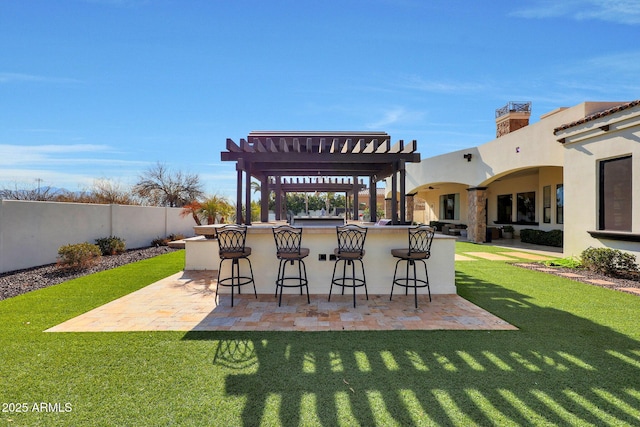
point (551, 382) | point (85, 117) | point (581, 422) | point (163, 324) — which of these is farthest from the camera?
point (85, 117)

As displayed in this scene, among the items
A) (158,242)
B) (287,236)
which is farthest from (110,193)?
(287,236)

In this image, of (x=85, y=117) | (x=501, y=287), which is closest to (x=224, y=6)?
(x=501, y=287)

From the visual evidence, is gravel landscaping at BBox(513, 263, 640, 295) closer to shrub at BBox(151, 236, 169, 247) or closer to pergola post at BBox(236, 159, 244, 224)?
pergola post at BBox(236, 159, 244, 224)

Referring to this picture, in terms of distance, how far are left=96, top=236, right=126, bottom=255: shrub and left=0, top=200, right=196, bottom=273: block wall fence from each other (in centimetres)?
23

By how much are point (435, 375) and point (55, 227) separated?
10296mm

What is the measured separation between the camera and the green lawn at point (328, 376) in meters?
2.01

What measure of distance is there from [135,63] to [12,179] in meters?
10.4

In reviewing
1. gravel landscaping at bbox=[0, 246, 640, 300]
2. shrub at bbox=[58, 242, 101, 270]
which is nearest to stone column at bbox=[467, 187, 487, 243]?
gravel landscaping at bbox=[0, 246, 640, 300]

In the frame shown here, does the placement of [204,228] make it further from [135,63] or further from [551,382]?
[551,382]

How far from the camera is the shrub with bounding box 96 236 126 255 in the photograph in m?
9.82

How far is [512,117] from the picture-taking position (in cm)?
1597

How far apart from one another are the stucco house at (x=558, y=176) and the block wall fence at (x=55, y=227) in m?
14.0

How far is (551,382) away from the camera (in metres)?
2.40

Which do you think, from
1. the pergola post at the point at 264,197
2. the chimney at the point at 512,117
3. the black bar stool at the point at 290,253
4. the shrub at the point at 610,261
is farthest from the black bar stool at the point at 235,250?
the chimney at the point at 512,117
